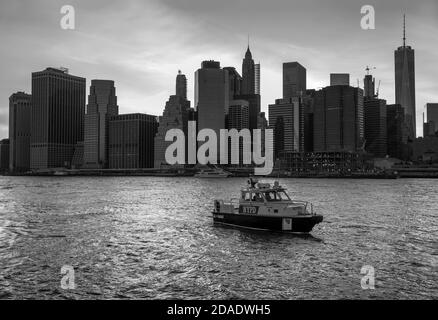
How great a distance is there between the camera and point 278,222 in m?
42.4

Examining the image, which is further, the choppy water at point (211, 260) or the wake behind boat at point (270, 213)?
the wake behind boat at point (270, 213)

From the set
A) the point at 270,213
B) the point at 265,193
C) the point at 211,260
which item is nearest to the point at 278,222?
the point at 270,213

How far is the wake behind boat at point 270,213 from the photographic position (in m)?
41.8

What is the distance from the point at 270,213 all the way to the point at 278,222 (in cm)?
128

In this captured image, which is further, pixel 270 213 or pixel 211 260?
pixel 270 213

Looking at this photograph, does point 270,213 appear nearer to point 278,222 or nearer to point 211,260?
point 278,222

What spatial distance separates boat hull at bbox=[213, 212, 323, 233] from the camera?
136 feet

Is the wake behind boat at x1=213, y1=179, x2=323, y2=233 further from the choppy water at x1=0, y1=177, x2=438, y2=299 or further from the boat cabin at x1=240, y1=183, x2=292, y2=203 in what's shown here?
the choppy water at x1=0, y1=177, x2=438, y2=299

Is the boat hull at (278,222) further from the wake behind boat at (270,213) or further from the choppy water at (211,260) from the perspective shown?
the choppy water at (211,260)

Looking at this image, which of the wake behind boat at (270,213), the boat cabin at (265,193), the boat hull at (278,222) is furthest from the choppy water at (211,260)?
the boat cabin at (265,193)

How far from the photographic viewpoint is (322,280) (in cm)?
2703

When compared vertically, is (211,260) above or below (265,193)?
below

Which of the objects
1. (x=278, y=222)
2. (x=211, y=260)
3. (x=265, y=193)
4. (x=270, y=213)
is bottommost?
(x=211, y=260)
